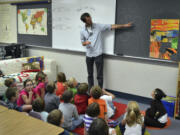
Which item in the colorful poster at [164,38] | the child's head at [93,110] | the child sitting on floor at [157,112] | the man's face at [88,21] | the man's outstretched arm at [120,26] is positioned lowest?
the child sitting on floor at [157,112]

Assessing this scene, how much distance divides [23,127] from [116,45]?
9.86ft

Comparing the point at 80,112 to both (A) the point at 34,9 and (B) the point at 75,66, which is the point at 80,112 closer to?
(B) the point at 75,66

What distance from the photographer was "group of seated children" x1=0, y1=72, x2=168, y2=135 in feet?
7.79

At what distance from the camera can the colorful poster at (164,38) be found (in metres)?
3.49

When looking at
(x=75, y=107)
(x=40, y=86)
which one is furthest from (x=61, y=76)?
(x=75, y=107)

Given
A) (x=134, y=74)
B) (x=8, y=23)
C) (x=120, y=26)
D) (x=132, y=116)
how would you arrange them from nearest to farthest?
(x=132, y=116) → (x=120, y=26) → (x=134, y=74) → (x=8, y=23)

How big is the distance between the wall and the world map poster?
110 cm

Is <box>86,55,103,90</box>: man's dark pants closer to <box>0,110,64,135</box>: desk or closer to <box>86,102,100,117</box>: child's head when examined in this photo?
<box>86,102,100,117</box>: child's head

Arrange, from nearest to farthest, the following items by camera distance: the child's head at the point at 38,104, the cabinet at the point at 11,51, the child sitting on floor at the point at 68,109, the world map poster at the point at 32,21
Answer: the child's head at the point at 38,104 → the child sitting on floor at the point at 68,109 → the cabinet at the point at 11,51 → the world map poster at the point at 32,21

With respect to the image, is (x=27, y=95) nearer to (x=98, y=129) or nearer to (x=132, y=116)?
(x=132, y=116)

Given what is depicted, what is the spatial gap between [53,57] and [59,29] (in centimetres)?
77

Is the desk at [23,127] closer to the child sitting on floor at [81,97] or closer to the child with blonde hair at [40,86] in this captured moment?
the child sitting on floor at [81,97]

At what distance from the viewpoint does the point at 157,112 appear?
3021mm

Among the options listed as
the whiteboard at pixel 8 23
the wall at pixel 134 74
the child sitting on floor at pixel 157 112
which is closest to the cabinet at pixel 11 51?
the whiteboard at pixel 8 23
